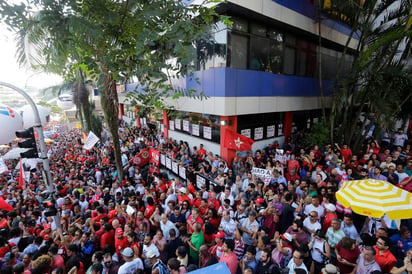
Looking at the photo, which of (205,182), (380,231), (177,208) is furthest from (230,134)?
(380,231)

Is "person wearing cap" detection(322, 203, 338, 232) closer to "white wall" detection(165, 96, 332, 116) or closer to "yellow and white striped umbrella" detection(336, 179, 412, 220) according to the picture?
"yellow and white striped umbrella" detection(336, 179, 412, 220)

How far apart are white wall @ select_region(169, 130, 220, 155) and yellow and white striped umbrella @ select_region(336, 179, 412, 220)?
6628 mm

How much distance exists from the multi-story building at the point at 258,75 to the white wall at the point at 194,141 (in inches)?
1.9

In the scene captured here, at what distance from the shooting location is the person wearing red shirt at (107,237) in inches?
198

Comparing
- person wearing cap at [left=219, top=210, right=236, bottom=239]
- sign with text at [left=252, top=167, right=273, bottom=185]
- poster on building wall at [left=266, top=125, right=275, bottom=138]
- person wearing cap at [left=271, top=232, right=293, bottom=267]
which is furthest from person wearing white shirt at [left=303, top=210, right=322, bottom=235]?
poster on building wall at [left=266, top=125, right=275, bottom=138]

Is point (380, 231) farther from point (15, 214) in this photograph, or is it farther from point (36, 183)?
point (36, 183)

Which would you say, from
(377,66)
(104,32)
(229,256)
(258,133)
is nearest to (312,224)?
(229,256)

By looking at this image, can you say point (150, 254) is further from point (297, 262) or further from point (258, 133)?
point (258, 133)

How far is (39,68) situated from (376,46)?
1018 cm

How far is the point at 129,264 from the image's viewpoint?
405cm

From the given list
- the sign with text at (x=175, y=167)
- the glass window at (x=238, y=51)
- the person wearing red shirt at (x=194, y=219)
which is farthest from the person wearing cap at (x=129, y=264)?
the glass window at (x=238, y=51)

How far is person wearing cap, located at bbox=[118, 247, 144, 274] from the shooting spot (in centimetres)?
398

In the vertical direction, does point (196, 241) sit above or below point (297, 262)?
below

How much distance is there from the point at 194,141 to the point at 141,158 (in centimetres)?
299
